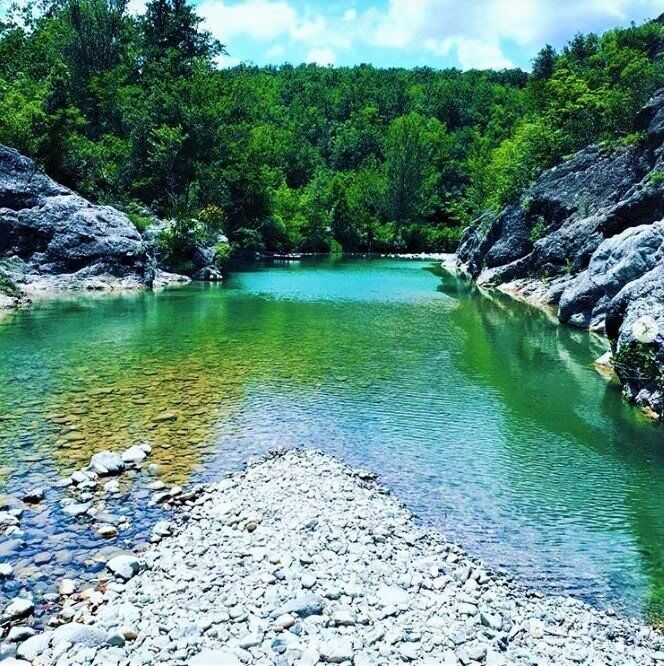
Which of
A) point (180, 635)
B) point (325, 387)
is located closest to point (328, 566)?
point (180, 635)

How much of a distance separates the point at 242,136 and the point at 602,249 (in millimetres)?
54052

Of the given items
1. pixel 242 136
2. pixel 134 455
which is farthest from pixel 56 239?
pixel 134 455

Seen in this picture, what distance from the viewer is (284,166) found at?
121 m

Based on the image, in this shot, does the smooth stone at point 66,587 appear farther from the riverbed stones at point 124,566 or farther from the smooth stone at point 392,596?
the smooth stone at point 392,596

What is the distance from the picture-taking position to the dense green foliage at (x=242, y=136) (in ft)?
185

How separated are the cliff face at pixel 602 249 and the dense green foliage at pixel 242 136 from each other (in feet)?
17.6

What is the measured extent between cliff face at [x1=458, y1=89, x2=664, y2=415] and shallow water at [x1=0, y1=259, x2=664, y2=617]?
179 centimetres

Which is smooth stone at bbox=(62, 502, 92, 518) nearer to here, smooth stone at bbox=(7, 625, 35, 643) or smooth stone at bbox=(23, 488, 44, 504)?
smooth stone at bbox=(23, 488, 44, 504)

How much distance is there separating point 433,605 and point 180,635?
3.47 m

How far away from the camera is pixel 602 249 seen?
32531 millimetres

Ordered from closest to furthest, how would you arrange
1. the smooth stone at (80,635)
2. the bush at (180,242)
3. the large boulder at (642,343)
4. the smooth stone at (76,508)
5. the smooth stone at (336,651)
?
the smooth stone at (336,651)
the smooth stone at (80,635)
the smooth stone at (76,508)
the large boulder at (642,343)
the bush at (180,242)

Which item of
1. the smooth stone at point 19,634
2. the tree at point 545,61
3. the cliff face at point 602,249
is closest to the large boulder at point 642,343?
the cliff face at point 602,249

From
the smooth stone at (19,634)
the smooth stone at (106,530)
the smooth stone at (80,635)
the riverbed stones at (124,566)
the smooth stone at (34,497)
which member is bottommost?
the smooth stone at (34,497)

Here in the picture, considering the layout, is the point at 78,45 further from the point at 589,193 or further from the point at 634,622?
the point at 634,622
